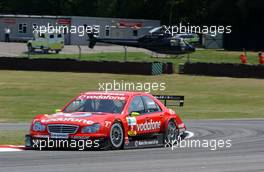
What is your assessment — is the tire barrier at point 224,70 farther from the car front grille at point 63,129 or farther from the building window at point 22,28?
the building window at point 22,28

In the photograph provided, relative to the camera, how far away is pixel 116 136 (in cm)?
1525

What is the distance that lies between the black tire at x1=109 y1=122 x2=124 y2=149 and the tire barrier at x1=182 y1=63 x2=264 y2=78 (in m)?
27.7

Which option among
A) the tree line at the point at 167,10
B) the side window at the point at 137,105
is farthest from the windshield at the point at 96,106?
the tree line at the point at 167,10

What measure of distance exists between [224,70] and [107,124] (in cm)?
2868

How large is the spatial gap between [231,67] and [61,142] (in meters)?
28.9

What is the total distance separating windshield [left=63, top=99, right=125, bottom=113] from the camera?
15875mm

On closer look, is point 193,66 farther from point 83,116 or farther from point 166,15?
point 166,15

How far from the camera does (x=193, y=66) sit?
44312 millimetres

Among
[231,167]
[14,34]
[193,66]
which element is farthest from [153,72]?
[14,34]

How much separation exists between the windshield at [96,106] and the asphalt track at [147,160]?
1.09 m
